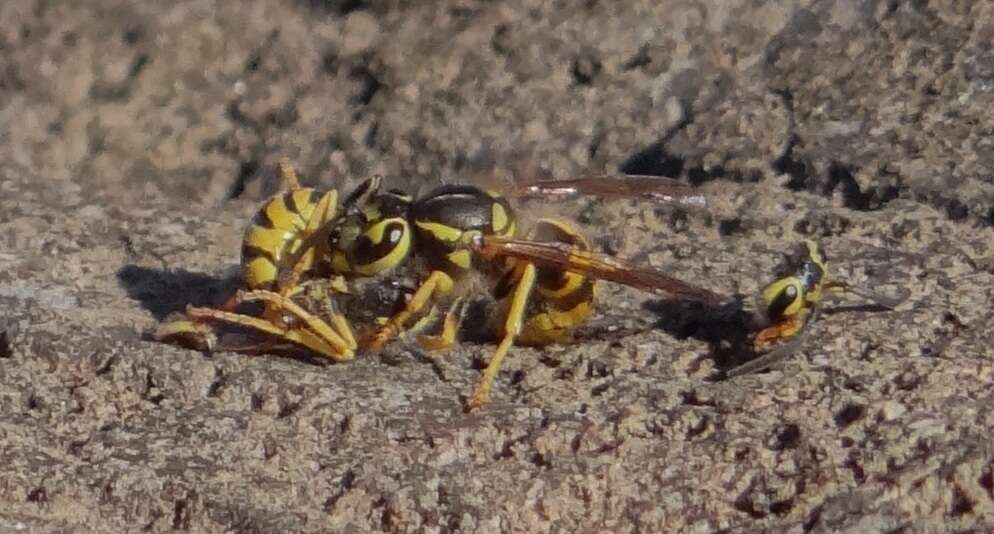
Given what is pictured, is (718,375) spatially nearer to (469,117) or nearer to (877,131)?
(877,131)

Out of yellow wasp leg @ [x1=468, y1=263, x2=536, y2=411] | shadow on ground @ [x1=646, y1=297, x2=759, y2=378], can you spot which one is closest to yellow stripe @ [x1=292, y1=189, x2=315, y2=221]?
yellow wasp leg @ [x1=468, y1=263, x2=536, y2=411]

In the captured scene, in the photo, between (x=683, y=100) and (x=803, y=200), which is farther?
(x=683, y=100)

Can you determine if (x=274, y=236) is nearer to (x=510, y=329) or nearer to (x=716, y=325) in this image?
(x=510, y=329)

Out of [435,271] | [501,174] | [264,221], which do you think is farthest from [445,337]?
[501,174]

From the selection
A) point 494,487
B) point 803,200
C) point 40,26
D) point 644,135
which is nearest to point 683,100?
point 644,135

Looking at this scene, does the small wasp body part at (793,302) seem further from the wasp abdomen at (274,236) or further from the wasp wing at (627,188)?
the wasp abdomen at (274,236)

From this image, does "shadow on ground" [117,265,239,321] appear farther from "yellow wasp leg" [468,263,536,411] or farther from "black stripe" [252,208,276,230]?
"yellow wasp leg" [468,263,536,411]

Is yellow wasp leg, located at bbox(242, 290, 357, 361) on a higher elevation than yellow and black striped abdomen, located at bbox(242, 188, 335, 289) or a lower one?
lower
